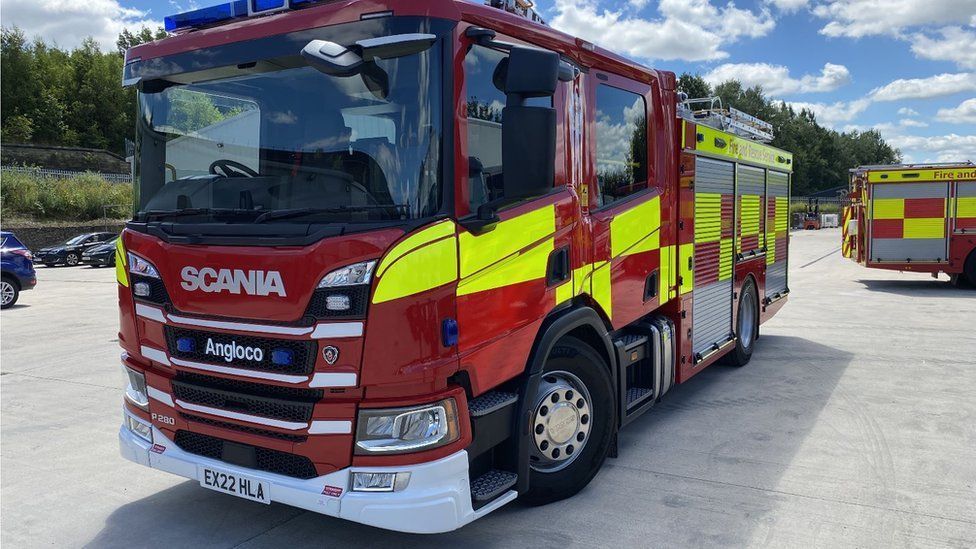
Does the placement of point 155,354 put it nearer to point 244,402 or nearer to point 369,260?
point 244,402

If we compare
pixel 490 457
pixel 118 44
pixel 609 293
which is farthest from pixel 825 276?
pixel 118 44

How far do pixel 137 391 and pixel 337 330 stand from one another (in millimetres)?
1564

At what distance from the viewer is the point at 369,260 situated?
2939 millimetres

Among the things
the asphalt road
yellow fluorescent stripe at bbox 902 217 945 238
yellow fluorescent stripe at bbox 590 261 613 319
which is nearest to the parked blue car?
the asphalt road

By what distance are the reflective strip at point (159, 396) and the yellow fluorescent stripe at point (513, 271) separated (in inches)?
65.3

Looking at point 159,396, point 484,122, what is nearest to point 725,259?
point 484,122

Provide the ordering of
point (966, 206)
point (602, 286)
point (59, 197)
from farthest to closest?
1. point (59, 197)
2. point (966, 206)
3. point (602, 286)

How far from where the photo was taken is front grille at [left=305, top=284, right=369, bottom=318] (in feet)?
9.73

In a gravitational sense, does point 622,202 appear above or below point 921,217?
above

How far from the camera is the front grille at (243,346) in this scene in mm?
3094

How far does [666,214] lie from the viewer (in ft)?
17.3

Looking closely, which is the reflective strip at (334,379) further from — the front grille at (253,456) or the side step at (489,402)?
the side step at (489,402)

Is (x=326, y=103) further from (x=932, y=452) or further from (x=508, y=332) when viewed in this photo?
(x=932, y=452)

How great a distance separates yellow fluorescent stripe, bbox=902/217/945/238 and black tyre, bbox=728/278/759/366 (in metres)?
8.80
